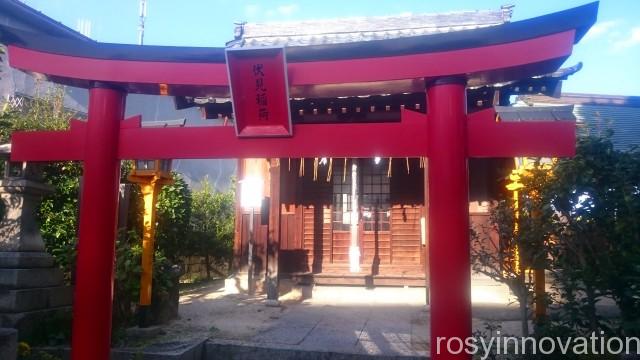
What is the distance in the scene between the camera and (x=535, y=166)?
5.85 meters

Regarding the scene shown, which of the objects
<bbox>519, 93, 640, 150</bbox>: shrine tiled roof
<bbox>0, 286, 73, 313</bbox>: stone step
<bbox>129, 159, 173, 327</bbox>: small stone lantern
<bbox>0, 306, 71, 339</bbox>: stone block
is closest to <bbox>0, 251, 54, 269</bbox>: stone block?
<bbox>0, 286, 73, 313</bbox>: stone step

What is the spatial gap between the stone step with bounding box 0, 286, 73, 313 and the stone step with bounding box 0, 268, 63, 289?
0.22 ft

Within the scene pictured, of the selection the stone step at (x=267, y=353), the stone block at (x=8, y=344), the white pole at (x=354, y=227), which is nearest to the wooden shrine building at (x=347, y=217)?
the white pole at (x=354, y=227)

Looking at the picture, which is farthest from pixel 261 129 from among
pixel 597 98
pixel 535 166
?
pixel 597 98

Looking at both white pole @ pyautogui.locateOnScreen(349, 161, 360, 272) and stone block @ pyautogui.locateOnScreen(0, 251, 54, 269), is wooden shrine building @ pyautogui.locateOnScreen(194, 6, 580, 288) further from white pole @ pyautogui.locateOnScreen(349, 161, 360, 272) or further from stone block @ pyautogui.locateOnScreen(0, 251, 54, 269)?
stone block @ pyautogui.locateOnScreen(0, 251, 54, 269)

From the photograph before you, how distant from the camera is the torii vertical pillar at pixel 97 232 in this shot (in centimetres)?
458

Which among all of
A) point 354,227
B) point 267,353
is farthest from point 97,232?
Result: point 354,227

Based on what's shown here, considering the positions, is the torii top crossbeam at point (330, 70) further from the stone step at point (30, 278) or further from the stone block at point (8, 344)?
the stone step at point (30, 278)

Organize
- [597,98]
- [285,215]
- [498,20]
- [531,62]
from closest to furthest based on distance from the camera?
[531,62]
[285,215]
[498,20]
[597,98]

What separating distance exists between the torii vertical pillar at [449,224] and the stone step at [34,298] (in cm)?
526

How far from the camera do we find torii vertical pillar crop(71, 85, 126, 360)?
458 cm

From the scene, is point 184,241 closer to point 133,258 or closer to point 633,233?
point 133,258

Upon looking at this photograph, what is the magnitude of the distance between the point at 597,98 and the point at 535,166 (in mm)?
16987

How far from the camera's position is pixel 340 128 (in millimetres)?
4570
